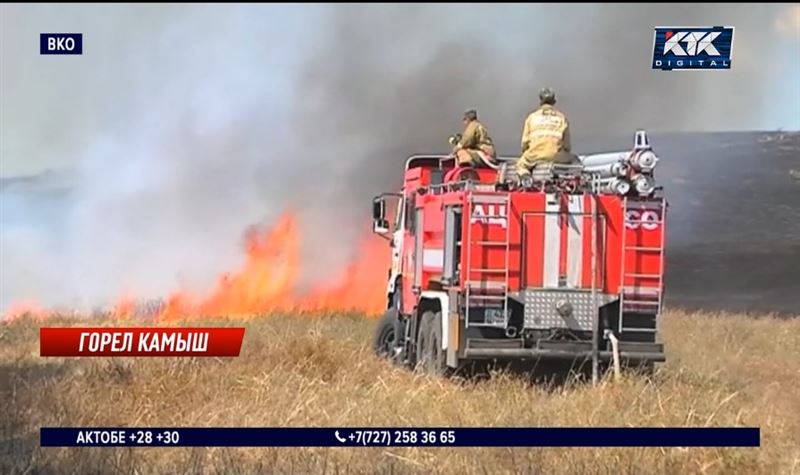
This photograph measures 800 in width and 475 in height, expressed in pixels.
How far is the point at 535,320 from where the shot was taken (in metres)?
9.58

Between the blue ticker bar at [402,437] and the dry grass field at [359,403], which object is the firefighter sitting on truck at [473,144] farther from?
the blue ticker bar at [402,437]

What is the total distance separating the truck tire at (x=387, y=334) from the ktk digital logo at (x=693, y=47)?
528 centimetres

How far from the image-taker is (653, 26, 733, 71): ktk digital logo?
275 inches

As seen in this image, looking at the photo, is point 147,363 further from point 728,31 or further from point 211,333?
point 728,31

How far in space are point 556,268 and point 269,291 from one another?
2.88m

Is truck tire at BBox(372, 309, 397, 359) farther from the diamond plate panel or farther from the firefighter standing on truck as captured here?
the firefighter standing on truck

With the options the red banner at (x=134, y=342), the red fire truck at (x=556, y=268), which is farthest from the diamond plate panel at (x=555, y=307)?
the red banner at (x=134, y=342)

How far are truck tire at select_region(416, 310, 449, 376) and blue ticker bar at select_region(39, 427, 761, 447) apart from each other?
3.45 m

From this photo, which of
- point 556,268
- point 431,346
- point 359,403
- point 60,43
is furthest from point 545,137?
point 60,43

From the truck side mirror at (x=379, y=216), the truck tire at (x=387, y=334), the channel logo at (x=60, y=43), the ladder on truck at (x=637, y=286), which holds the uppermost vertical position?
the channel logo at (x=60, y=43)

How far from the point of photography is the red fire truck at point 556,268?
A: 941 centimetres

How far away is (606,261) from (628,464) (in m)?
2.96

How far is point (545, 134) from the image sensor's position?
30.2ft

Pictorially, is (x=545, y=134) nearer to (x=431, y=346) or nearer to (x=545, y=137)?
(x=545, y=137)
